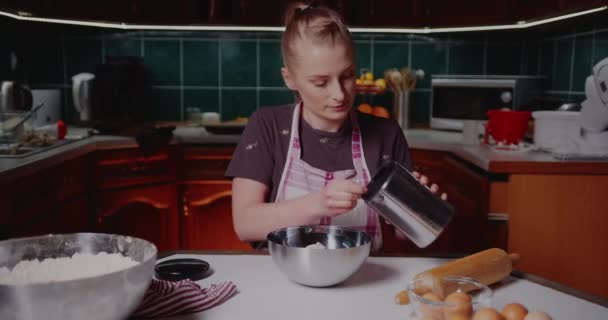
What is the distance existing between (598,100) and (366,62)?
150 cm

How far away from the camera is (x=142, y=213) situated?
2.80 metres

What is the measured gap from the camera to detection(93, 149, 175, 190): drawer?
2.63 m

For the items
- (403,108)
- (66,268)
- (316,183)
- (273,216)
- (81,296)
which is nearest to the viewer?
(81,296)

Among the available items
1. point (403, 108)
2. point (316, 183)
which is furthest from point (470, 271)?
point (403, 108)

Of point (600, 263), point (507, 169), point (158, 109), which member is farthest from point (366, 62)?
point (600, 263)

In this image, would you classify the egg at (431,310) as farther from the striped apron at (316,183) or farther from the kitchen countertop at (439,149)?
the kitchen countertop at (439,149)

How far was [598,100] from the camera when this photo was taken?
208cm

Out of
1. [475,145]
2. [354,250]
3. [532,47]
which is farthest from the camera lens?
[532,47]

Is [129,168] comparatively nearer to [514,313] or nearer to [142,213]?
[142,213]

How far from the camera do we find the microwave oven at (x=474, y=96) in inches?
114

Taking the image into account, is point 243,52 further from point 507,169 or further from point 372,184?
point 372,184

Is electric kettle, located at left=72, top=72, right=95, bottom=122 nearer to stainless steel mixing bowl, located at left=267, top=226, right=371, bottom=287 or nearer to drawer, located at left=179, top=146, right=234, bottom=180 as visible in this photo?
drawer, located at left=179, top=146, right=234, bottom=180

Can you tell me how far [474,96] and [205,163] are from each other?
1.33 meters

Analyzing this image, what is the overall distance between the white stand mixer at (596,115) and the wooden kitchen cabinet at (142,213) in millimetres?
1749
